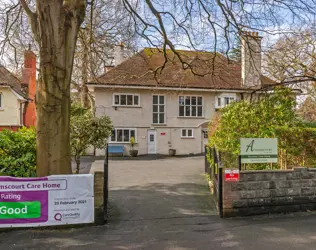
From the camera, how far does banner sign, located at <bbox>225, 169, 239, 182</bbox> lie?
735cm

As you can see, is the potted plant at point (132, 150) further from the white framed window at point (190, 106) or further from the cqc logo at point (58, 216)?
the cqc logo at point (58, 216)

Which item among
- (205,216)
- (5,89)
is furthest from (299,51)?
(5,89)

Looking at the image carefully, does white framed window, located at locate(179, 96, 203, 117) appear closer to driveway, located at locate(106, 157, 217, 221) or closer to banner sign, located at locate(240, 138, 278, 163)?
driveway, located at locate(106, 157, 217, 221)

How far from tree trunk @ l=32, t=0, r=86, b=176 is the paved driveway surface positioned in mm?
1658

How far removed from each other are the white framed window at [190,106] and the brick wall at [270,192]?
19.0 metres

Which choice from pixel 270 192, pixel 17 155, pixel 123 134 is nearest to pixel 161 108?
pixel 123 134

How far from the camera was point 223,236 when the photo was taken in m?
6.09

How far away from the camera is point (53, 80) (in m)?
7.02

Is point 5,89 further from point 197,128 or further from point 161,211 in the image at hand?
point 161,211

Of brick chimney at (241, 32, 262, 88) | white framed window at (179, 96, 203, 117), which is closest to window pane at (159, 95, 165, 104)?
white framed window at (179, 96, 203, 117)

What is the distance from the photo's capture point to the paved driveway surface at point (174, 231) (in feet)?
18.6

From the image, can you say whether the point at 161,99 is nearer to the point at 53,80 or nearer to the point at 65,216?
the point at 53,80

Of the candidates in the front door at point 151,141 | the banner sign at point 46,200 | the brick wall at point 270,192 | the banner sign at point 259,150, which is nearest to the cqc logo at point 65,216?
the banner sign at point 46,200

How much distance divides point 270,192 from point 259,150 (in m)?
1.24
